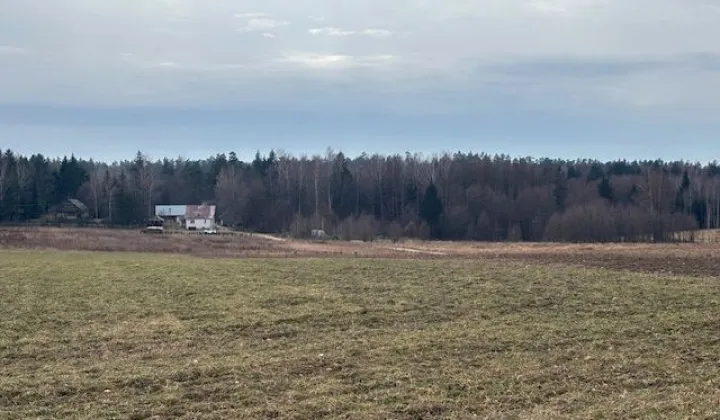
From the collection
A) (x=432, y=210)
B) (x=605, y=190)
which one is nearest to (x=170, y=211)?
(x=432, y=210)

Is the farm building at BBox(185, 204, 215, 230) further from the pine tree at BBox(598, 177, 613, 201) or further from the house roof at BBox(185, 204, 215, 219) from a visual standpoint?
the pine tree at BBox(598, 177, 613, 201)

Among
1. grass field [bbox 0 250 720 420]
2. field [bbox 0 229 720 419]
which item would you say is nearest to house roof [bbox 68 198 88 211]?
field [bbox 0 229 720 419]

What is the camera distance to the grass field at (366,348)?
449 inches

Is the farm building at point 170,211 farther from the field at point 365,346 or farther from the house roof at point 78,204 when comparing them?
the field at point 365,346

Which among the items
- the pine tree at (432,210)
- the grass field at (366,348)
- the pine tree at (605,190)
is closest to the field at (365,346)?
the grass field at (366,348)

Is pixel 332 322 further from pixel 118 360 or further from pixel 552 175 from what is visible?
pixel 552 175

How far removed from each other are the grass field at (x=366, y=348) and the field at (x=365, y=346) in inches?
1.9

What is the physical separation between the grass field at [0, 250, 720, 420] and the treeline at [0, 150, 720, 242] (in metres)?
65.3

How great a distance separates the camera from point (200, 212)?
362 ft

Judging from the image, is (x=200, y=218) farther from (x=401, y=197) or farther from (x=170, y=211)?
(x=401, y=197)

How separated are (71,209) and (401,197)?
4767cm

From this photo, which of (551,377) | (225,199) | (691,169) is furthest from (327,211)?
(551,377)

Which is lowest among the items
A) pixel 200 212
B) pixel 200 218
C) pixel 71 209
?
pixel 200 218

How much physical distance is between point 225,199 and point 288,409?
364ft
